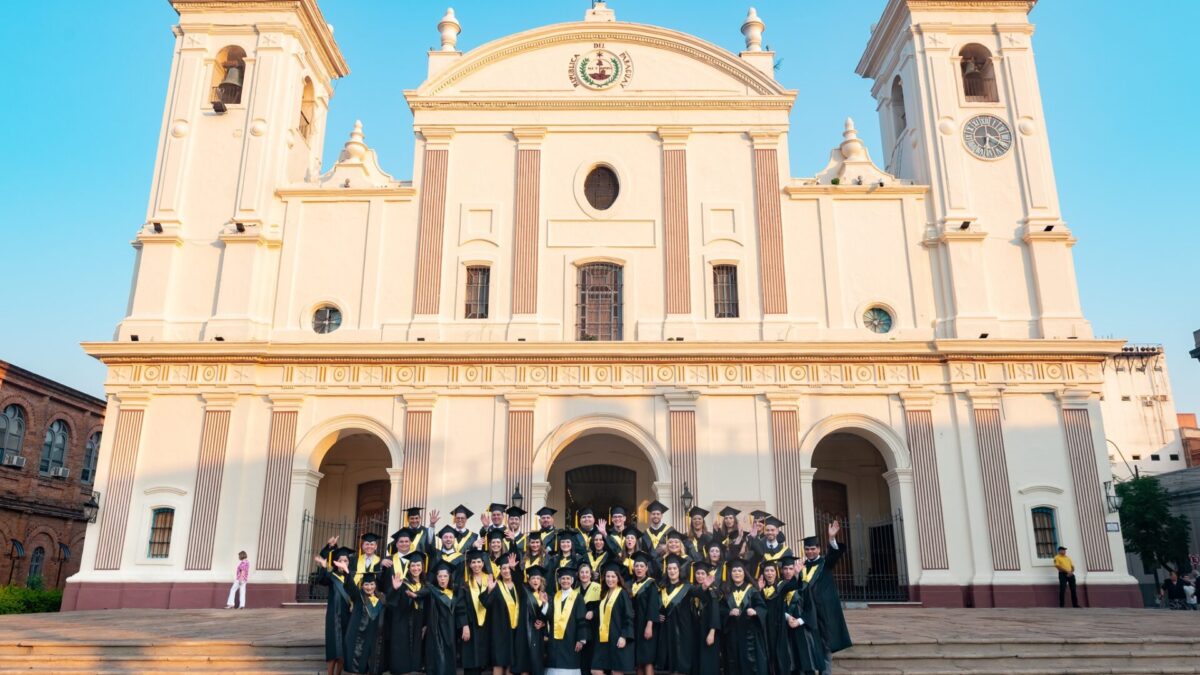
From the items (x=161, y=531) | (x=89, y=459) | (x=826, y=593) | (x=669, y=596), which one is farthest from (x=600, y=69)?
(x=89, y=459)

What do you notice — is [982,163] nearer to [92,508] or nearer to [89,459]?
[92,508]

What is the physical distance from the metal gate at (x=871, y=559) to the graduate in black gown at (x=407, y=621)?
11.9 m

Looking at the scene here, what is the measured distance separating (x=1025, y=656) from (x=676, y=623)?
4857 mm

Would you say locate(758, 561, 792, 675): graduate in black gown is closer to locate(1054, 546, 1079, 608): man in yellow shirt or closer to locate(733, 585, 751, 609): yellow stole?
locate(733, 585, 751, 609): yellow stole

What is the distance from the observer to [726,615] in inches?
412

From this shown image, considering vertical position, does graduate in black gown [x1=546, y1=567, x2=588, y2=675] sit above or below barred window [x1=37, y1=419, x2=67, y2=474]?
below

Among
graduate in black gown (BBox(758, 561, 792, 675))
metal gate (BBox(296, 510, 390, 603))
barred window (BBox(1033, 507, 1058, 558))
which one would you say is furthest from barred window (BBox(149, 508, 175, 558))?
barred window (BBox(1033, 507, 1058, 558))

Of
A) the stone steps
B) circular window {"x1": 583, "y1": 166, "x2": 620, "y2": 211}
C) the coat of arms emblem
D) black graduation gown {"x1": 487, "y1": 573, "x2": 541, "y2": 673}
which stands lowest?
the stone steps

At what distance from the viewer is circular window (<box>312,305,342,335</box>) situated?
850 inches

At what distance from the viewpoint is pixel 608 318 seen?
21.5m

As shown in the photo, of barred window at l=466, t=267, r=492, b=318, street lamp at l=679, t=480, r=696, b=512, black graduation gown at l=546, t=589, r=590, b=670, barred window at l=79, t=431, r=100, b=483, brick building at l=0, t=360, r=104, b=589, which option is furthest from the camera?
barred window at l=79, t=431, r=100, b=483

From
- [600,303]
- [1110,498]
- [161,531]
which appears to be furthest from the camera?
[600,303]

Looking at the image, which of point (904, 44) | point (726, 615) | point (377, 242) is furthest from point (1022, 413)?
point (377, 242)

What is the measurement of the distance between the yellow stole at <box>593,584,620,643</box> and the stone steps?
3.39 metres
